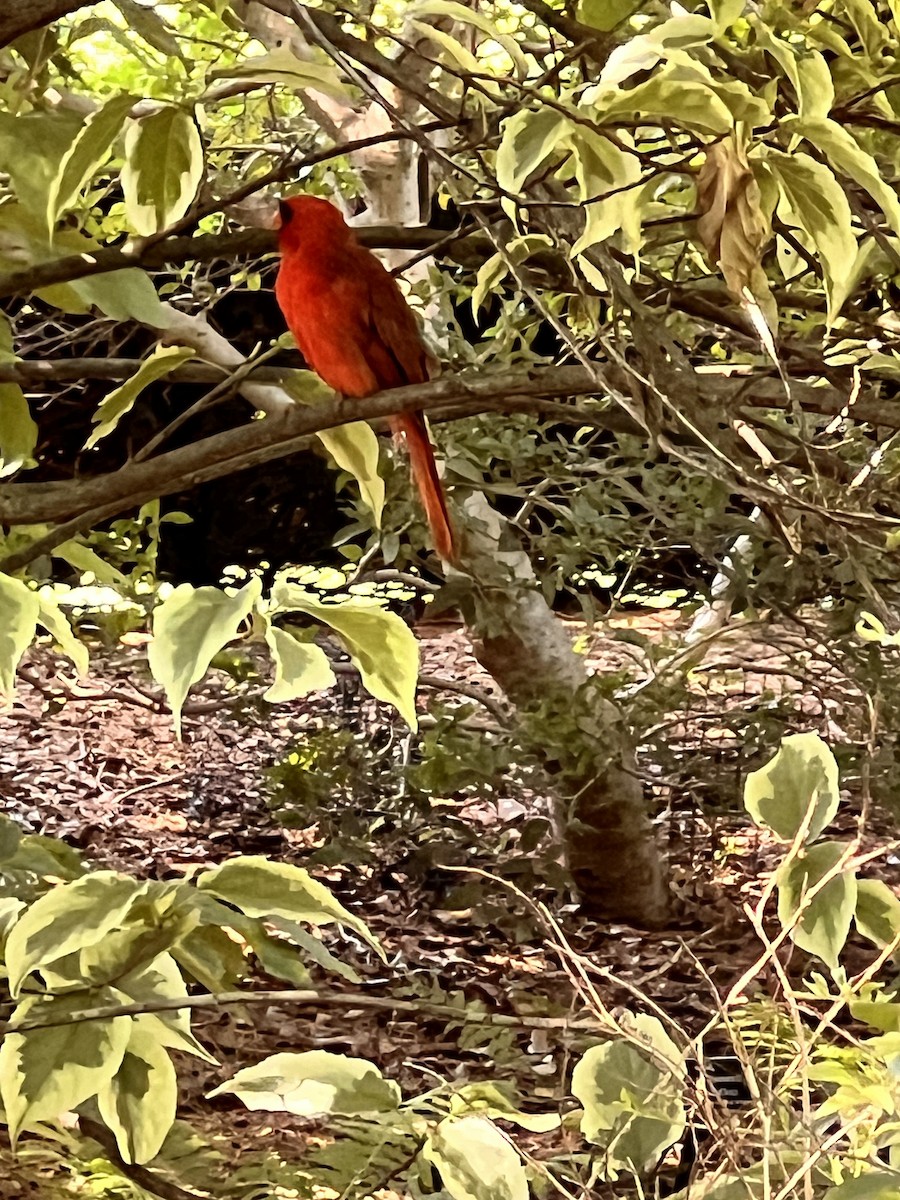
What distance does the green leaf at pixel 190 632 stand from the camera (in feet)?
1.33

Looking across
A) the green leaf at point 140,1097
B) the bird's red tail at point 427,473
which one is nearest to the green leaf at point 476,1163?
the green leaf at point 140,1097

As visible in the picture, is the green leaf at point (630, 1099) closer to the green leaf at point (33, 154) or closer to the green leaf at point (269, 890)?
the green leaf at point (269, 890)

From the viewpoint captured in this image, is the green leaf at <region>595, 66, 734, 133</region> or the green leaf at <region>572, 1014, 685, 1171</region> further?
the green leaf at <region>572, 1014, 685, 1171</region>

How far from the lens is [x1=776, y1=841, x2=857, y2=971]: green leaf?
1.56ft

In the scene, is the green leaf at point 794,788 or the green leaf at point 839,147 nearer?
the green leaf at point 839,147

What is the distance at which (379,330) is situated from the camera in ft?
3.34

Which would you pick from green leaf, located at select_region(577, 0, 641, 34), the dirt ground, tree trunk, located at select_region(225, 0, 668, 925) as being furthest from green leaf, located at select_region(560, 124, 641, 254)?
tree trunk, located at select_region(225, 0, 668, 925)

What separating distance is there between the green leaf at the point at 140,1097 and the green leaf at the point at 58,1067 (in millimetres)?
28

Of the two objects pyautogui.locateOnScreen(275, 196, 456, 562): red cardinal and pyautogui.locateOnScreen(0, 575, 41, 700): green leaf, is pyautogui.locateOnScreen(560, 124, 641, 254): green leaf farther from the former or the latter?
pyautogui.locateOnScreen(275, 196, 456, 562): red cardinal

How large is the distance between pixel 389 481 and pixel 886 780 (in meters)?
0.58

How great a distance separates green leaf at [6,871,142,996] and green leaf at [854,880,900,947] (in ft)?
1.06

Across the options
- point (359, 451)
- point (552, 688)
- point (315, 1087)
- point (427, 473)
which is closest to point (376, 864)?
point (552, 688)

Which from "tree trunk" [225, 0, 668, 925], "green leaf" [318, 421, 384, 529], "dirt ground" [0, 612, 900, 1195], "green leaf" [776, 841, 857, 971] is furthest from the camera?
"tree trunk" [225, 0, 668, 925]

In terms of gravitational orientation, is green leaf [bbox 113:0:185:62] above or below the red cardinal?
above
